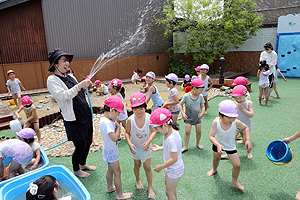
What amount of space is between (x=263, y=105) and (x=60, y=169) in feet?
22.3

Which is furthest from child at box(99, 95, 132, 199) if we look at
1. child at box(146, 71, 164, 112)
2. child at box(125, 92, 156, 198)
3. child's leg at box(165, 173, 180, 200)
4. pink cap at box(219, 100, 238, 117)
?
child at box(146, 71, 164, 112)

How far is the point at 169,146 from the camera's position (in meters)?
2.36

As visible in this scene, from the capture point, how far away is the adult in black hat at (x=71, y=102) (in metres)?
2.91

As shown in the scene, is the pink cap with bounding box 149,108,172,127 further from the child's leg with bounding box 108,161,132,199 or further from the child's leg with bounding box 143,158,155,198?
the child's leg with bounding box 108,161,132,199

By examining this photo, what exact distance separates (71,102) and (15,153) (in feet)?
3.59

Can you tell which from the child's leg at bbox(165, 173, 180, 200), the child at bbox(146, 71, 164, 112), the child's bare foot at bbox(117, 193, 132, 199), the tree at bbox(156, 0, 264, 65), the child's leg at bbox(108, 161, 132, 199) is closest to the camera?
the child's leg at bbox(165, 173, 180, 200)

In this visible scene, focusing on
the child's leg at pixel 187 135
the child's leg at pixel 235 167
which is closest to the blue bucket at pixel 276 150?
the child's leg at pixel 235 167

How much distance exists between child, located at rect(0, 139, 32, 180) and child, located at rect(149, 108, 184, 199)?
6.66 feet

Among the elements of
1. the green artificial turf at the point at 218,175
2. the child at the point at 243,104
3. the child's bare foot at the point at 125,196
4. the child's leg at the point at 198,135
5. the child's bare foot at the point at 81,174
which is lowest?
the green artificial turf at the point at 218,175

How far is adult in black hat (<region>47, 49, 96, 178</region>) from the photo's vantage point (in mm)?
2915

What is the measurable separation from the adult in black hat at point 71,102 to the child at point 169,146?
49.0 inches

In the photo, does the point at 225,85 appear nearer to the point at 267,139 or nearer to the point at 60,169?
the point at 267,139

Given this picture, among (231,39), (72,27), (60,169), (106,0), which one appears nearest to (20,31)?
(72,27)

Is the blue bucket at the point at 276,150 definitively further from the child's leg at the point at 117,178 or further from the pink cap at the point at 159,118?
the child's leg at the point at 117,178
